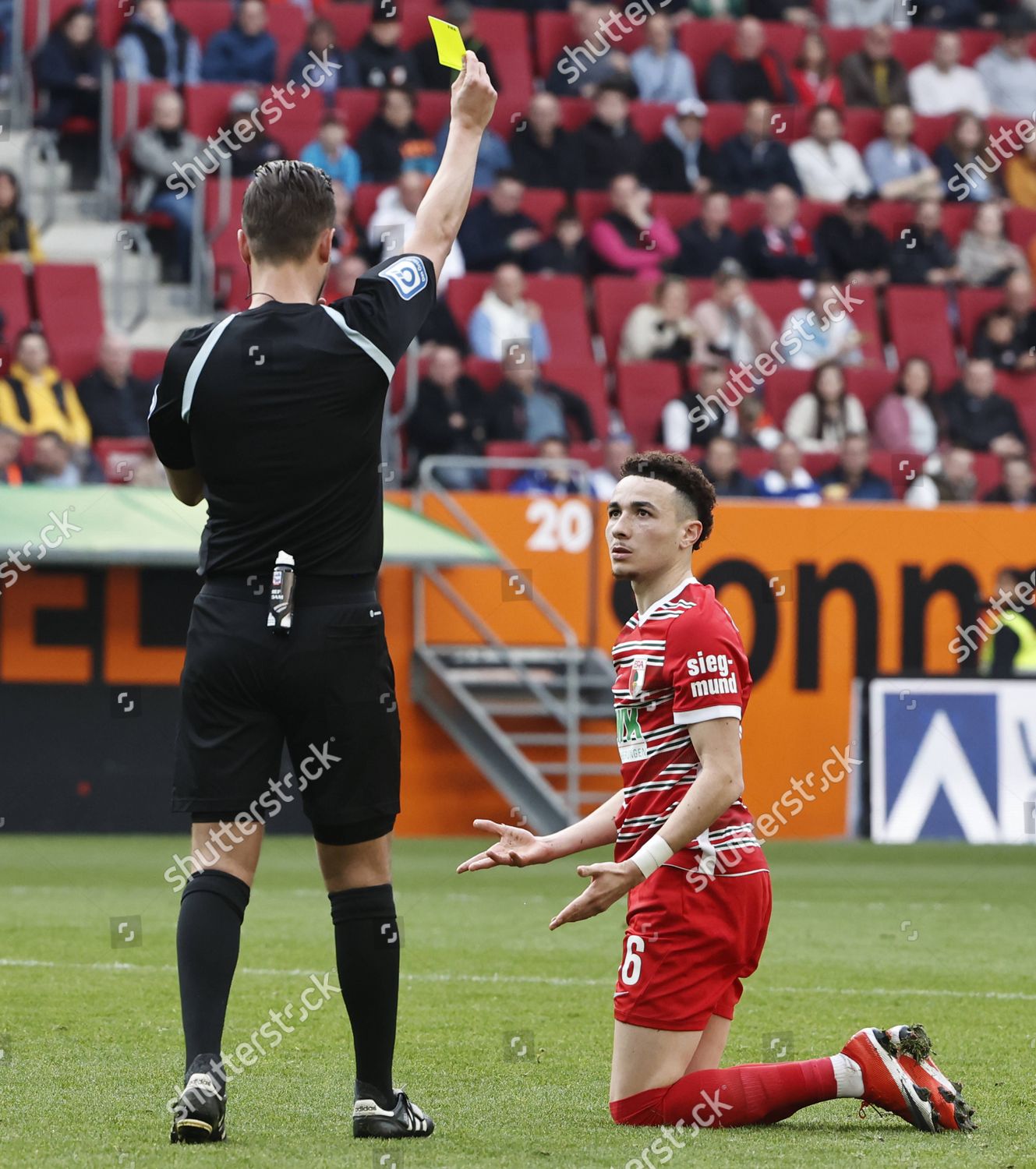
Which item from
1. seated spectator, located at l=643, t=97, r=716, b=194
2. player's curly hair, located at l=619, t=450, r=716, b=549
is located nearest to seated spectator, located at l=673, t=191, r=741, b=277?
seated spectator, located at l=643, t=97, r=716, b=194

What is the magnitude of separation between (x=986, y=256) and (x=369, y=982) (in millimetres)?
15990

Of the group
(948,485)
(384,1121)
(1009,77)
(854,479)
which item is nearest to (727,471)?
(854,479)

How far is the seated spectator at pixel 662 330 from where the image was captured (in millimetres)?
16906

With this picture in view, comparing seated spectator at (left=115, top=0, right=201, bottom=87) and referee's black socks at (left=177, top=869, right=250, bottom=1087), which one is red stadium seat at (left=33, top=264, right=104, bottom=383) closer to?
seated spectator at (left=115, top=0, right=201, bottom=87)

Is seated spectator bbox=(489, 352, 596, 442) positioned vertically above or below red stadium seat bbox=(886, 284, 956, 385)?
below

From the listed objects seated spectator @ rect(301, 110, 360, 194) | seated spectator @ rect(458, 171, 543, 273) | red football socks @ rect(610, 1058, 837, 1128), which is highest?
seated spectator @ rect(301, 110, 360, 194)

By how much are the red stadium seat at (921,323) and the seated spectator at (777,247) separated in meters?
0.84

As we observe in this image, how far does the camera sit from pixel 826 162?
1964 cm

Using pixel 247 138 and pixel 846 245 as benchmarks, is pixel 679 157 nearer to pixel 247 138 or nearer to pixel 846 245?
pixel 846 245

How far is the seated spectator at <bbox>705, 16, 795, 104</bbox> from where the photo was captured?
20094mm

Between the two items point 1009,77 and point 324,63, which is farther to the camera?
point 1009,77

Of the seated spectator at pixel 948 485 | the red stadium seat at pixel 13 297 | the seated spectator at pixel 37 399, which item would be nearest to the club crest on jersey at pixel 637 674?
the seated spectator at pixel 37 399

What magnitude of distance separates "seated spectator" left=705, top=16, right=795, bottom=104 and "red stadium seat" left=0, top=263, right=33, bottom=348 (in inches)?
302

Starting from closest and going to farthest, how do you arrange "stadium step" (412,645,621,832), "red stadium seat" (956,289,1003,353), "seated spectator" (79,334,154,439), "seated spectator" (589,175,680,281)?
"seated spectator" (79,334,154,439) → "stadium step" (412,645,621,832) → "seated spectator" (589,175,680,281) → "red stadium seat" (956,289,1003,353)
